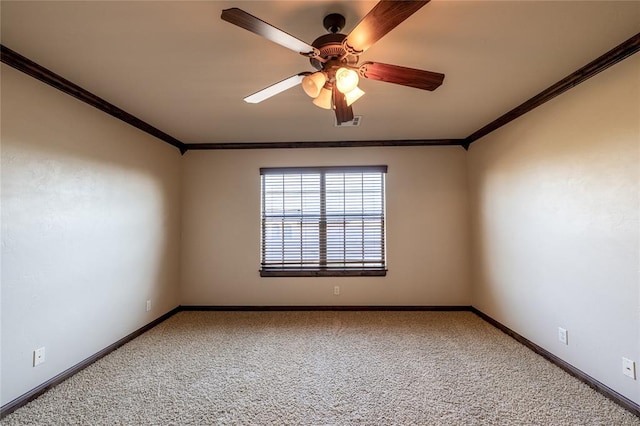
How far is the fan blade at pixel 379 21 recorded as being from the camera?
1.13m

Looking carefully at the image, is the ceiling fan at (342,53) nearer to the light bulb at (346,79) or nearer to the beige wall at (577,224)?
the light bulb at (346,79)

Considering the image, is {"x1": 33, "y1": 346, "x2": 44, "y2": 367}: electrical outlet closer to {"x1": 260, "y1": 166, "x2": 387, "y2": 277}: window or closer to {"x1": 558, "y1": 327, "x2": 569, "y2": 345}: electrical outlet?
{"x1": 260, "y1": 166, "x2": 387, "y2": 277}: window

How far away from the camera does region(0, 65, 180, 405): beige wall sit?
1.85 metres

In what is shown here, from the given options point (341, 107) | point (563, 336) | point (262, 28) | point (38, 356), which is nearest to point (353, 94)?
point (341, 107)

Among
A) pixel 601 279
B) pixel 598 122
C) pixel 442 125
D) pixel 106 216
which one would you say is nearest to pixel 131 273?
pixel 106 216

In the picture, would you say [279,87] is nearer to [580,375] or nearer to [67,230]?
[67,230]

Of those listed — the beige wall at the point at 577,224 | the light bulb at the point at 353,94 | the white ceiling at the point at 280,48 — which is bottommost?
the beige wall at the point at 577,224

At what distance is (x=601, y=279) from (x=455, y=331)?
1480 mm

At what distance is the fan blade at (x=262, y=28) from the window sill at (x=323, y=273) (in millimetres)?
2858

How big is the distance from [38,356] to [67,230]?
934 millimetres

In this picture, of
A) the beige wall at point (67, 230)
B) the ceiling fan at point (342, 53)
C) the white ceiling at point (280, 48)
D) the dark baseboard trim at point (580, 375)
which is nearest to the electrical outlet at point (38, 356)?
the beige wall at point (67, 230)

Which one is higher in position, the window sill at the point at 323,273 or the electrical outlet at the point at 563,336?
the window sill at the point at 323,273

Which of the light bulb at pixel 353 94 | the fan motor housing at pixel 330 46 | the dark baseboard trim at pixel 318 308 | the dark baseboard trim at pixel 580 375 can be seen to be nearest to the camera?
the fan motor housing at pixel 330 46

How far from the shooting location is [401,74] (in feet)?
5.34
